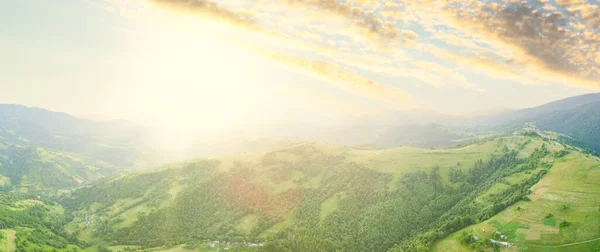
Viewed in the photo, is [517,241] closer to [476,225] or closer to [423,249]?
[476,225]

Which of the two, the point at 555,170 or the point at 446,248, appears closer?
the point at 446,248

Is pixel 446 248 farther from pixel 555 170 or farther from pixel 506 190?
pixel 555 170

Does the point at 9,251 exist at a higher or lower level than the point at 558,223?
lower

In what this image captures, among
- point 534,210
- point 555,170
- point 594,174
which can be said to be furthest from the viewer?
point 555,170

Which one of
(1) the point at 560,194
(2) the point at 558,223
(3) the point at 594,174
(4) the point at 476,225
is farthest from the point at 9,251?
(3) the point at 594,174

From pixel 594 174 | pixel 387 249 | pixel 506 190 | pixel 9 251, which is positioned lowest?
pixel 9 251

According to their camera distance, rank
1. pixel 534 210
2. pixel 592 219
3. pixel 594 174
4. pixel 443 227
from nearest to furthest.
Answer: pixel 592 219, pixel 534 210, pixel 594 174, pixel 443 227
